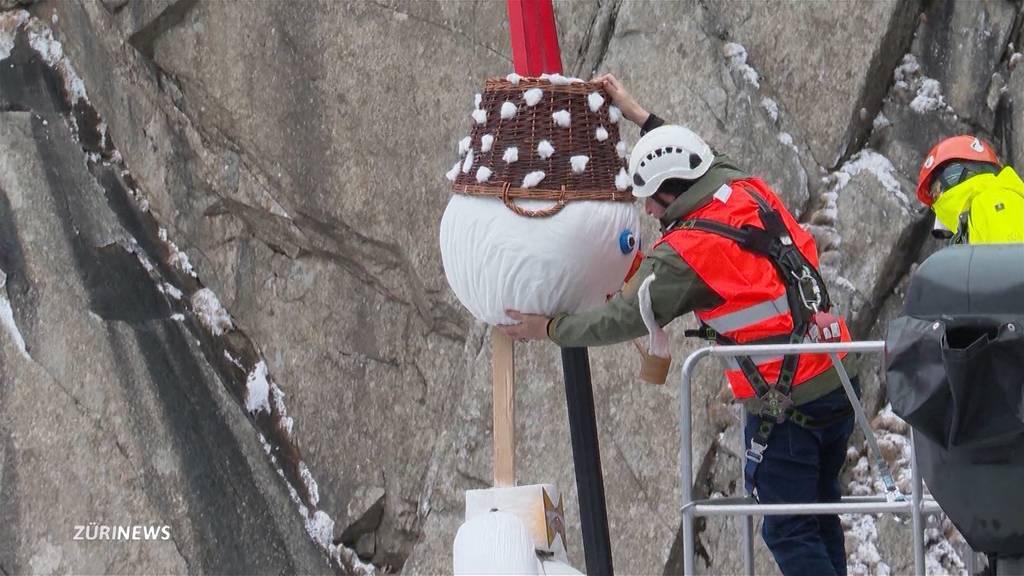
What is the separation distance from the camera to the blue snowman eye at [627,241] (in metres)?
4.59

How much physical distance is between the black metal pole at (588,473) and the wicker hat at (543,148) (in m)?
0.60

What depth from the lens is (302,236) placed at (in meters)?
8.43

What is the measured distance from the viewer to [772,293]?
447 centimetres

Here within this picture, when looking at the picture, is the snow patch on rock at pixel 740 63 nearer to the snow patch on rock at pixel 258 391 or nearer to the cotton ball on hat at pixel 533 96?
the cotton ball on hat at pixel 533 96

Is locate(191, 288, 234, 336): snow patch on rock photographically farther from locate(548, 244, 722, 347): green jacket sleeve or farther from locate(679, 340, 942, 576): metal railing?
locate(679, 340, 942, 576): metal railing

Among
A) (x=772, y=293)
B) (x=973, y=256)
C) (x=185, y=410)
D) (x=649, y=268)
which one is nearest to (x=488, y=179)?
(x=649, y=268)

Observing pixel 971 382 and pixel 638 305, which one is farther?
pixel 638 305

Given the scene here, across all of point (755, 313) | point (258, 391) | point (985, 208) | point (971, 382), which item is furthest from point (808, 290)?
point (258, 391)

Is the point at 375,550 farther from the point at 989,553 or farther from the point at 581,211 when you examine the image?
the point at 989,553

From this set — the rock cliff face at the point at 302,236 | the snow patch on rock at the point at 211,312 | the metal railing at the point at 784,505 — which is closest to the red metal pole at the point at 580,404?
the metal railing at the point at 784,505

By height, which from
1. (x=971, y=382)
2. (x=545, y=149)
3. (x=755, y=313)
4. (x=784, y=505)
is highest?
(x=545, y=149)

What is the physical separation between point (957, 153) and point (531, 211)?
9.34 ft

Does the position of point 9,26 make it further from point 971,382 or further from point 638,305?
point 971,382

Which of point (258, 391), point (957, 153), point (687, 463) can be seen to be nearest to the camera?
→ point (687, 463)
